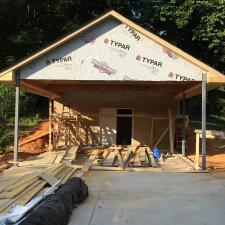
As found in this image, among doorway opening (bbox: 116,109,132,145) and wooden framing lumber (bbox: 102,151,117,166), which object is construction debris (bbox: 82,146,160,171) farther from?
doorway opening (bbox: 116,109,132,145)

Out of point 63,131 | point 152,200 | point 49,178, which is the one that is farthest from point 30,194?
point 63,131

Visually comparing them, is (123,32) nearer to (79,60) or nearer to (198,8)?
(79,60)

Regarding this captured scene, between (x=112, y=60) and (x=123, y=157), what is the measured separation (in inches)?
181

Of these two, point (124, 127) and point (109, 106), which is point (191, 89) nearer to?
point (124, 127)

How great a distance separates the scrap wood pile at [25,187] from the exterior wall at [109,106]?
32.7 feet

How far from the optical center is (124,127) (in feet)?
72.8

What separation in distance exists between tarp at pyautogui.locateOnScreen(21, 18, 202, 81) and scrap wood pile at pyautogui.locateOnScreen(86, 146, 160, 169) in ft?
9.52

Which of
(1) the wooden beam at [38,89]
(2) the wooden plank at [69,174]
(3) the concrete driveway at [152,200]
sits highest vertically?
(1) the wooden beam at [38,89]

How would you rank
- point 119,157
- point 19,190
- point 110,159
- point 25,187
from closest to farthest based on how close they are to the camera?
point 19,190
point 25,187
point 110,159
point 119,157

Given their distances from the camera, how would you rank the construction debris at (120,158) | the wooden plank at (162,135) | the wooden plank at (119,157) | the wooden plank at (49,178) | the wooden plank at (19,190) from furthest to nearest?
the wooden plank at (162,135) → the wooden plank at (119,157) → the construction debris at (120,158) → the wooden plank at (49,178) → the wooden plank at (19,190)

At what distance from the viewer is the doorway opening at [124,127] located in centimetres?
2212

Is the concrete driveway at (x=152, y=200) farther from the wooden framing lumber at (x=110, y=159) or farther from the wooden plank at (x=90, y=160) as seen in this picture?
the wooden framing lumber at (x=110, y=159)

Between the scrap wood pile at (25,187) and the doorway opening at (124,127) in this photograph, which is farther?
the doorway opening at (124,127)

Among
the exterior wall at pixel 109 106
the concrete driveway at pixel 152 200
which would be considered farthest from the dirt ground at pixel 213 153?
the concrete driveway at pixel 152 200
